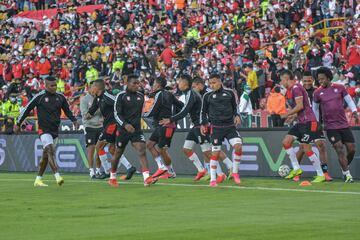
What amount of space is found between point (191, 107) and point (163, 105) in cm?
91

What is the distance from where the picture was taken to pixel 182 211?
15.1 metres

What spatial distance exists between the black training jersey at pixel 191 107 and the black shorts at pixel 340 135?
2979 millimetres

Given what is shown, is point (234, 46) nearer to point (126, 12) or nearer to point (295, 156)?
point (126, 12)

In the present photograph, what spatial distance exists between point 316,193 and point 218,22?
26.3 m

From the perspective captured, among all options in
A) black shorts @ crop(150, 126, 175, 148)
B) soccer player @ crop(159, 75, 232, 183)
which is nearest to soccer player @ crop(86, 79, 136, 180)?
black shorts @ crop(150, 126, 175, 148)

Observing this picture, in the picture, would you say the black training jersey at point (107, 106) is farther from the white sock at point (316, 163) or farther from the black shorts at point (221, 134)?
the white sock at point (316, 163)

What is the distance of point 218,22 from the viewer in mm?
43625

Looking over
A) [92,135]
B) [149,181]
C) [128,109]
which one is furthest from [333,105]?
[92,135]

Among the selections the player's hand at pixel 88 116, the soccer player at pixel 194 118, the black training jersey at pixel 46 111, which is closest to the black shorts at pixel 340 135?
the soccer player at pixel 194 118

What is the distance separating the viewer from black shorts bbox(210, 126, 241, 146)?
20.6 m

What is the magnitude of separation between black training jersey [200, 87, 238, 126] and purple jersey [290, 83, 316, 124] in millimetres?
1238

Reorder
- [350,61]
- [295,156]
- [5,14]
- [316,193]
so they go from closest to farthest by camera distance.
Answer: [316,193]
[295,156]
[350,61]
[5,14]

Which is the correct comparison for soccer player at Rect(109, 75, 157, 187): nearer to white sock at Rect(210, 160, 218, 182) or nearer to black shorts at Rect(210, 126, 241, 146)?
white sock at Rect(210, 160, 218, 182)

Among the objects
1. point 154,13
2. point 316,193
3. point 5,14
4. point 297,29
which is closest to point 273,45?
point 297,29
